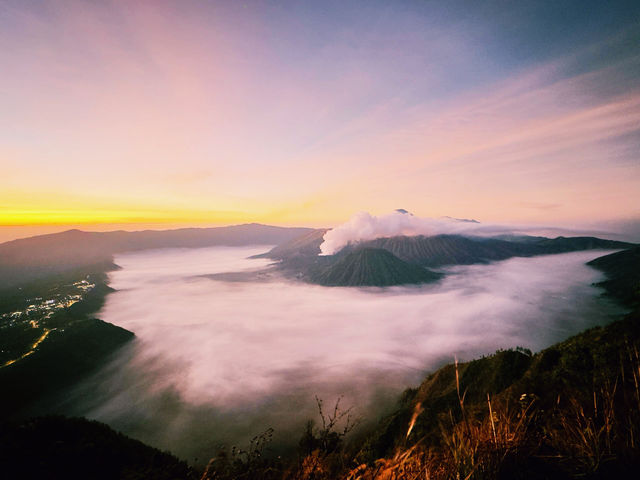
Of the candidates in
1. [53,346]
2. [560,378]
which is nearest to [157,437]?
[53,346]

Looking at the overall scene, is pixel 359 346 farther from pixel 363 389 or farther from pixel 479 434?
pixel 479 434

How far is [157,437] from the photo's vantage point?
89.1 meters

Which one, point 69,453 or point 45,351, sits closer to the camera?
point 69,453

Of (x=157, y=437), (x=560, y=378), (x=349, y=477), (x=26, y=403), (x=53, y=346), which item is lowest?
(x=157, y=437)

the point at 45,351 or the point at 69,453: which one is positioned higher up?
the point at 69,453

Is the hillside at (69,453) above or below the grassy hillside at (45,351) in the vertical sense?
above

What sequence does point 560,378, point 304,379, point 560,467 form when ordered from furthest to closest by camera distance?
point 304,379 < point 560,378 < point 560,467

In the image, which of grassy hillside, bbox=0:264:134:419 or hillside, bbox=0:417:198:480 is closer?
hillside, bbox=0:417:198:480

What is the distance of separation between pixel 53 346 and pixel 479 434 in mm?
167928

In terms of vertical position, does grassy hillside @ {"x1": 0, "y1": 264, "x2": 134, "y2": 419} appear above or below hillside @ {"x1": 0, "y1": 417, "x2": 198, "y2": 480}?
below

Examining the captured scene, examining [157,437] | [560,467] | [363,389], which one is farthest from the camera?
[363,389]

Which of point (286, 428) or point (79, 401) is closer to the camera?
point (286, 428)

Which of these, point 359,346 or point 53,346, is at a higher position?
point 53,346

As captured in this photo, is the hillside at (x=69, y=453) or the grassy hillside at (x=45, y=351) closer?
the hillside at (x=69, y=453)
